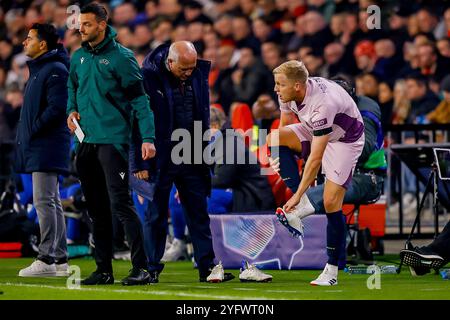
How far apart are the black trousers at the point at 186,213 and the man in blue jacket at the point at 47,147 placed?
105cm

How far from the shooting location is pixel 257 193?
479 inches

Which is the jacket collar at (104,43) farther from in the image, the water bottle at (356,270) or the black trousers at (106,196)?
the water bottle at (356,270)

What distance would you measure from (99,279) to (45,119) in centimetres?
173

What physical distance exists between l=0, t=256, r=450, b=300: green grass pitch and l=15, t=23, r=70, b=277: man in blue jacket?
0.33 meters

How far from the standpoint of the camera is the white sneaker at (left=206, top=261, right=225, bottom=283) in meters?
9.59

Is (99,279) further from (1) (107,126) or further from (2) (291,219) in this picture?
(2) (291,219)

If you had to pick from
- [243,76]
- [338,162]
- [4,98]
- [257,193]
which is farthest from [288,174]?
[4,98]

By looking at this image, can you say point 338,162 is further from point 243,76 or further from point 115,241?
point 243,76

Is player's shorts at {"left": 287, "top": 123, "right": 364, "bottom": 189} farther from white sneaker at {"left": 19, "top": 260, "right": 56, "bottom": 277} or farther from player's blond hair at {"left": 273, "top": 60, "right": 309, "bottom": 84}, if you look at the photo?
white sneaker at {"left": 19, "top": 260, "right": 56, "bottom": 277}

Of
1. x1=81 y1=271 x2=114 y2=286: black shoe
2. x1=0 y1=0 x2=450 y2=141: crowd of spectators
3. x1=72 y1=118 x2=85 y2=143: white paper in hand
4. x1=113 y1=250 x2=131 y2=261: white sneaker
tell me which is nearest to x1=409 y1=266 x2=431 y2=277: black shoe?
x1=81 y1=271 x2=114 y2=286: black shoe

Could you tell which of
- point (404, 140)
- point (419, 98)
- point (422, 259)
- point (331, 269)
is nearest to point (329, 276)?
point (331, 269)

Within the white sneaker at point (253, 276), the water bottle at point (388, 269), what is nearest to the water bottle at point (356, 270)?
the water bottle at point (388, 269)

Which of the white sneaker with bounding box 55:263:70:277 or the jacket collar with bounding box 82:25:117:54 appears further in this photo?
the white sneaker with bounding box 55:263:70:277
